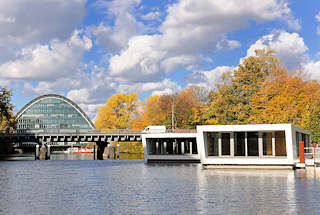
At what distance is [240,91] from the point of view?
90.3 m

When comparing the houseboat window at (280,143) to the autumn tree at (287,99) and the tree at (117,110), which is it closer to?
the autumn tree at (287,99)

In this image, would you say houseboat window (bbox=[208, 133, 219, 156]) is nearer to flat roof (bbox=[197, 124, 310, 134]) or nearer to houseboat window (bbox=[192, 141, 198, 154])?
flat roof (bbox=[197, 124, 310, 134])

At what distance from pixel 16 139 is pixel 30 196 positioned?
71.9 meters

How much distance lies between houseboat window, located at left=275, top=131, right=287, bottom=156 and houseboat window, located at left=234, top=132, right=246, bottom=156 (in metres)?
3.52

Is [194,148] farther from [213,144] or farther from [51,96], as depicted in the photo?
[51,96]

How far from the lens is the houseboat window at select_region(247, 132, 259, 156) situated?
4756 centimetres

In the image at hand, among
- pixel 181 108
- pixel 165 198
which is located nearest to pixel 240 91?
pixel 181 108

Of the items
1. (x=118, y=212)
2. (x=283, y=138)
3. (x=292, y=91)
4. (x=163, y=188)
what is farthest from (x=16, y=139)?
(x=118, y=212)

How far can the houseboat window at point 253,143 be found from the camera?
47.6 m

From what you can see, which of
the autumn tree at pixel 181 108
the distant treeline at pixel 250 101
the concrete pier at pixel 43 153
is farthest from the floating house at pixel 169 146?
the concrete pier at pixel 43 153

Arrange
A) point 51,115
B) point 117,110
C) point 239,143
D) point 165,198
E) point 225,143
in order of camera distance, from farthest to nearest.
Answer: point 51,115, point 117,110, point 225,143, point 239,143, point 165,198

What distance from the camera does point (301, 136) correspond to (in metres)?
56.0

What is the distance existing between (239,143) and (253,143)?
149 centimetres

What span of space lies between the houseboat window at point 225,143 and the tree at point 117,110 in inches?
2773
